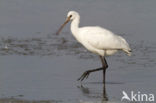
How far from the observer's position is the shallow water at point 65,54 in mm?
9227

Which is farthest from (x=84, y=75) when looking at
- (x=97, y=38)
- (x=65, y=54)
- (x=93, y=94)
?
(x=65, y=54)

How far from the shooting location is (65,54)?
12.2 metres

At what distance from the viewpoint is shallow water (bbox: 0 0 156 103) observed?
9.23m

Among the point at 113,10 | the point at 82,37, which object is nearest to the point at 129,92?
the point at 82,37

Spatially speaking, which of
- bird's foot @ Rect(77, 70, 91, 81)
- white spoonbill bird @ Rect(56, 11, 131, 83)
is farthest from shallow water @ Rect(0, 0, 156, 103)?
white spoonbill bird @ Rect(56, 11, 131, 83)

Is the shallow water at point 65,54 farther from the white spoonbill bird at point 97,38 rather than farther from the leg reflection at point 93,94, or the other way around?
the white spoonbill bird at point 97,38

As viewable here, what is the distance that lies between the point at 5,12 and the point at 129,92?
7.77 meters

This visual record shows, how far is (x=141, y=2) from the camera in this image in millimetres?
16891

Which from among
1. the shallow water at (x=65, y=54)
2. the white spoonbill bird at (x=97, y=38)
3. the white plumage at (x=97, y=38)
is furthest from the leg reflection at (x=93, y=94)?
the white plumage at (x=97, y=38)

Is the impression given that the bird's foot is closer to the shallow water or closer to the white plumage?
the shallow water

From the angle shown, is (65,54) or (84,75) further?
(65,54)

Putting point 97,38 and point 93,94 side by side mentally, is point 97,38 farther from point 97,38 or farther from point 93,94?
point 93,94

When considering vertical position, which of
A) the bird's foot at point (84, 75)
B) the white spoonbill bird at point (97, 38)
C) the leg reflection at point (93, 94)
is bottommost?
the leg reflection at point (93, 94)

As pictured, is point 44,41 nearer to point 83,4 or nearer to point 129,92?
point 83,4
